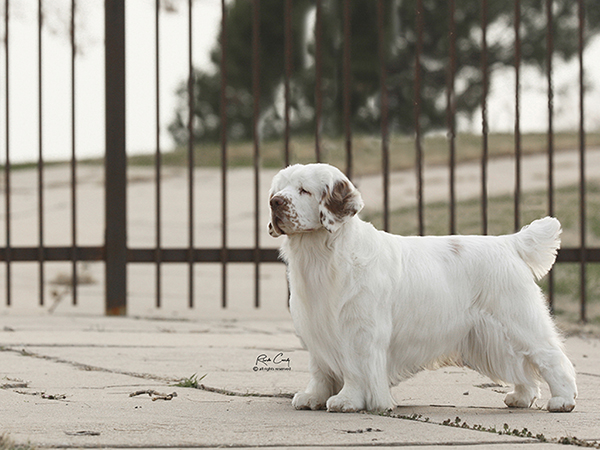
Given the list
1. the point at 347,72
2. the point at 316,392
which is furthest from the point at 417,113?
the point at 316,392

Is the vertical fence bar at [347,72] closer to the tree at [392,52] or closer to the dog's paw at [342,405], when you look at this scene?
the dog's paw at [342,405]

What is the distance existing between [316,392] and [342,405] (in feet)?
0.51

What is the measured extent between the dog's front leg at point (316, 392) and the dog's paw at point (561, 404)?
808 millimetres

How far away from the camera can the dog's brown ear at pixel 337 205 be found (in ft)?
9.42

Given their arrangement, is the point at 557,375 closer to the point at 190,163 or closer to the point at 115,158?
the point at 190,163

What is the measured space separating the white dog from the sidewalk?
15cm

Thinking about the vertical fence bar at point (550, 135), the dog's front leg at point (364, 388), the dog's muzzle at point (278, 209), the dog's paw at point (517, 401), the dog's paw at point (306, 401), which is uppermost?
the vertical fence bar at point (550, 135)

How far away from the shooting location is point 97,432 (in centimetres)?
241

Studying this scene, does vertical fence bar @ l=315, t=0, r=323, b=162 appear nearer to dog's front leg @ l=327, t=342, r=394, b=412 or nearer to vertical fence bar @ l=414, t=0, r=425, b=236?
vertical fence bar @ l=414, t=0, r=425, b=236

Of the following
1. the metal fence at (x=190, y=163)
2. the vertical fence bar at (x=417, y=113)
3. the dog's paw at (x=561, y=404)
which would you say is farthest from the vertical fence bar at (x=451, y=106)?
the dog's paw at (x=561, y=404)

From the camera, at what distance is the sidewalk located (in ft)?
7.79

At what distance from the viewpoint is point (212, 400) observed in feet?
9.96

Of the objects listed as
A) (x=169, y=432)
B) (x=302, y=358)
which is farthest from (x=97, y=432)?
(x=302, y=358)

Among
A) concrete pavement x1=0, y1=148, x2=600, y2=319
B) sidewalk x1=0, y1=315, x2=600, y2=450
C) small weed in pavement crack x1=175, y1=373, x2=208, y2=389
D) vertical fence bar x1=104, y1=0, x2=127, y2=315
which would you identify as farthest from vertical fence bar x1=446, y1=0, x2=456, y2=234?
small weed in pavement crack x1=175, y1=373, x2=208, y2=389
